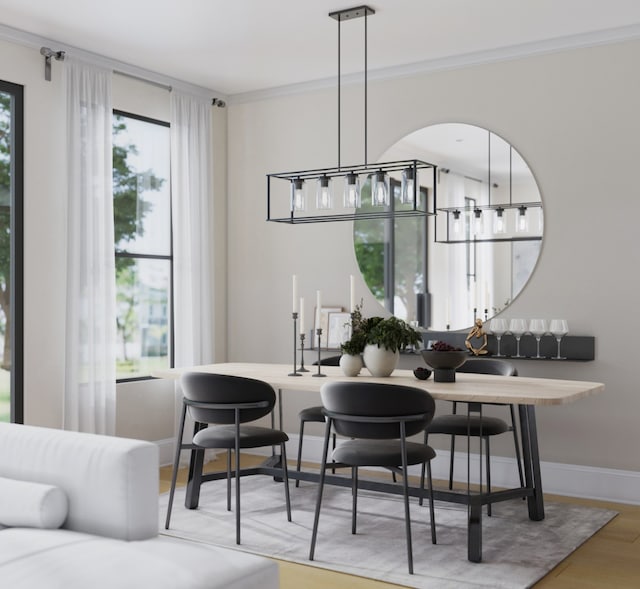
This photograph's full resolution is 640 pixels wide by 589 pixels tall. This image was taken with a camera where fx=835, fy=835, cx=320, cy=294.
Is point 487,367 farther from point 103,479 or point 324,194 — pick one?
point 103,479

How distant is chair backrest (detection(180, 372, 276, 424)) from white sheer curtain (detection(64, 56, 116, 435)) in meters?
1.23

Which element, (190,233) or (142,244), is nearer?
(142,244)

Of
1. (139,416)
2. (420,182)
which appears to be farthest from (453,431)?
(139,416)

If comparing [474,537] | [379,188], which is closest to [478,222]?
[379,188]

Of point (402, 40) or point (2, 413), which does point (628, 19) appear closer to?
point (402, 40)

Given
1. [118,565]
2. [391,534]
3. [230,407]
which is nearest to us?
[118,565]

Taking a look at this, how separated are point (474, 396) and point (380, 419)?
451 mm

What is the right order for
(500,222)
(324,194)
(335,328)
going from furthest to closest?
1. (335,328)
2. (500,222)
3. (324,194)

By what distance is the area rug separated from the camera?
3.63 metres

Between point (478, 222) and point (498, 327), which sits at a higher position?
point (478, 222)

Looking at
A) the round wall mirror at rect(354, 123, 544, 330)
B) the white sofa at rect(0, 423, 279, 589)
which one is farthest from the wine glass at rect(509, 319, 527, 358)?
the white sofa at rect(0, 423, 279, 589)

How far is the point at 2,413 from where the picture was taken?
4930mm

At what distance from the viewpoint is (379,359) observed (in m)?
4.38

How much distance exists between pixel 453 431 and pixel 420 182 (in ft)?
6.09
